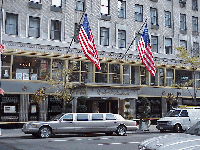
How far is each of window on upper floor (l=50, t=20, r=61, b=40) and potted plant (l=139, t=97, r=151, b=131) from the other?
1024 cm

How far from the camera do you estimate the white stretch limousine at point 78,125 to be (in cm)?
2017

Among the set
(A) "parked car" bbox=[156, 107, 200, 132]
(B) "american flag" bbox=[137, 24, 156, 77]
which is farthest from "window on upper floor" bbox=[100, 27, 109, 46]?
(A) "parked car" bbox=[156, 107, 200, 132]

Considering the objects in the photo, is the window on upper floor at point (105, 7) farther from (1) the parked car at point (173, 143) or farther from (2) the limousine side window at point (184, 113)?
(1) the parked car at point (173, 143)

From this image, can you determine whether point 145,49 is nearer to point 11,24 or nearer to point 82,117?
point 82,117

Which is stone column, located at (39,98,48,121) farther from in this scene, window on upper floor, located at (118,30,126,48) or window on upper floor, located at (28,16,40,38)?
window on upper floor, located at (118,30,126,48)

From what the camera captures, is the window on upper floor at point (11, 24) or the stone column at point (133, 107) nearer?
the window on upper floor at point (11, 24)

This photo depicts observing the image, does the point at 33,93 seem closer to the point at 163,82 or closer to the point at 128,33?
the point at 128,33

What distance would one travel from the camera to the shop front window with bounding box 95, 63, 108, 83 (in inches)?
1247

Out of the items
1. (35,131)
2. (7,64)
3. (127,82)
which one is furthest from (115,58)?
(35,131)

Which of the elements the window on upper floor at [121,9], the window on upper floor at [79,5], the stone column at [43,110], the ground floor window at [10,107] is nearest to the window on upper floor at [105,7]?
the window on upper floor at [121,9]

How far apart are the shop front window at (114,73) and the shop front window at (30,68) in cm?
656

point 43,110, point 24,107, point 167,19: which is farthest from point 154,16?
point 24,107

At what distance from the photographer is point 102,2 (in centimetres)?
3325

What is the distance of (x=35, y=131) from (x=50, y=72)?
31.3 feet
